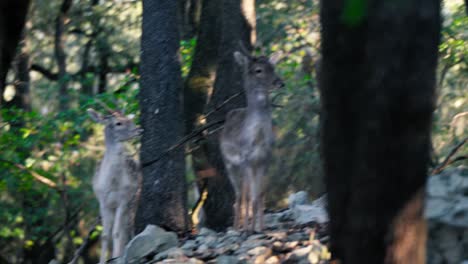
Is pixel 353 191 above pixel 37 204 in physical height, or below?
above

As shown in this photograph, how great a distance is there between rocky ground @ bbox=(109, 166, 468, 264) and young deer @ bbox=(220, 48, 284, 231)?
457mm

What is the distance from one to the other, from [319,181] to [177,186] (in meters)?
7.93

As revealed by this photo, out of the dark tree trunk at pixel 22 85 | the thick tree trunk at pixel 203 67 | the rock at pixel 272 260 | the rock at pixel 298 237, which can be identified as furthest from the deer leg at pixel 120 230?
the dark tree trunk at pixel 22 85

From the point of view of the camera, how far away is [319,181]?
18859 mm

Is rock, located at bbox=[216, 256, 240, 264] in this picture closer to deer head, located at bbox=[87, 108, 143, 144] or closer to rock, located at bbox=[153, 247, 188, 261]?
rock, located at bbox=[153, 247, 188, 261]

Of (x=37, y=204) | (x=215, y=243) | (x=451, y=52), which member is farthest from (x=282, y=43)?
(x=215, y=243)

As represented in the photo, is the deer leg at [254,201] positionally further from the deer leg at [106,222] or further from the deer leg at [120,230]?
the deer leg at [106,222]

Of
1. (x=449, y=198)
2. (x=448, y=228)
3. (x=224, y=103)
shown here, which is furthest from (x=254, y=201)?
(x=448, y=228)

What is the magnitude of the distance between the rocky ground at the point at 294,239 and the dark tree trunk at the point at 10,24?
12.9ft

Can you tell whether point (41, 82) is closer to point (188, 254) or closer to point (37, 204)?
point (37, 204)

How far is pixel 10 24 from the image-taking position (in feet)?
16.4

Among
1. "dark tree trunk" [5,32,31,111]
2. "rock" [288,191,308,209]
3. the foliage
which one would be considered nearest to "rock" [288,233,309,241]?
"rock" [288,191,308,209]

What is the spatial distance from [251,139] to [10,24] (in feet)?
19.4

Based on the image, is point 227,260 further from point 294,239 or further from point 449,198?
point 449,198
